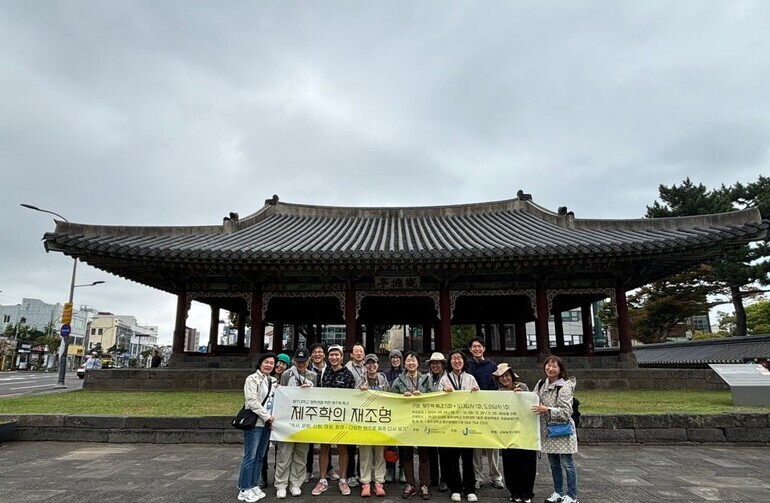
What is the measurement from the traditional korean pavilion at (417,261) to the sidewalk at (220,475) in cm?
599

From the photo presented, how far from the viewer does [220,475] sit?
666cm

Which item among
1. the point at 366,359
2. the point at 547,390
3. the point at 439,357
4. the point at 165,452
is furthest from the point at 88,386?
the point at 547,390

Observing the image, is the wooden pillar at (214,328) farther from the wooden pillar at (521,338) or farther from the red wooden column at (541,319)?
the red wooden column at (541,319)

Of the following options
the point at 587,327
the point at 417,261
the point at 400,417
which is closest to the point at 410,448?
the point at 400,417

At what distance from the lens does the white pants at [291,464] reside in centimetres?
592

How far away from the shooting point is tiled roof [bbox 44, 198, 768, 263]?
42.3 ft

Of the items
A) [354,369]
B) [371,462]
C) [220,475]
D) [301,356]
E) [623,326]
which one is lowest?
[220,475]

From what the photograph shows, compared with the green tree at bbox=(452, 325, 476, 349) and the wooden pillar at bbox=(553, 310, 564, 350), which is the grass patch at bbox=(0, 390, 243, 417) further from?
the green tree at bbox=(452, 325, 476, 349)

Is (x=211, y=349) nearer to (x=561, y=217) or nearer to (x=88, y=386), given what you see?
(x=88, y=386)

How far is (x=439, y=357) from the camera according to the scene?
242 inches

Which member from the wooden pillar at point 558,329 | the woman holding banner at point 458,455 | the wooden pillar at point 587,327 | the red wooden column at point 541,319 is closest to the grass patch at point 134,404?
the woman holding banner at point 458,455

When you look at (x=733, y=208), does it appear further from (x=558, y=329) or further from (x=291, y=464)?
(x=291, y=464)

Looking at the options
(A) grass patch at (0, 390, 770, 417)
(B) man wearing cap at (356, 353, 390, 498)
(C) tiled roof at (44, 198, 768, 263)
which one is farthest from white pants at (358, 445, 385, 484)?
(C) tiled roof at (44, 198, 768, 263)

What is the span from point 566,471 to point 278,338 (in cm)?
1602
